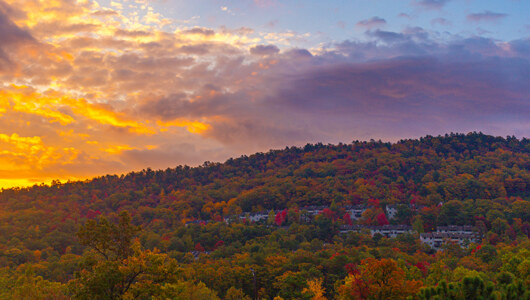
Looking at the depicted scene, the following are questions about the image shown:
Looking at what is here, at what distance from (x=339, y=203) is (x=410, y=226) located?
71.4ft

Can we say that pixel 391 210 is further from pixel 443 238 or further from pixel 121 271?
pixel 121 271

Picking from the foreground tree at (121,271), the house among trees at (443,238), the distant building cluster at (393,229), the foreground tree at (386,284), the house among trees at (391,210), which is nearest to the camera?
the foreground tree at (121,271)

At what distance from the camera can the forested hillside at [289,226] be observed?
27513 mm

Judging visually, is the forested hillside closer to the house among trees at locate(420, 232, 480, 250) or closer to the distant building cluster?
the distant building cluster

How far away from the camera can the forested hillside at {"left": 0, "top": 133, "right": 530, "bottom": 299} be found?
27.5 m

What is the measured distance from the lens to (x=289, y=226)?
97.1m

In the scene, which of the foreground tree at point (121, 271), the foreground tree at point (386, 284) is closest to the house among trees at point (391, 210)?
the foreground tree at point (386, 284)

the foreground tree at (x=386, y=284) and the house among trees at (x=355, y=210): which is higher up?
the house among trees at (x=355, y=210)

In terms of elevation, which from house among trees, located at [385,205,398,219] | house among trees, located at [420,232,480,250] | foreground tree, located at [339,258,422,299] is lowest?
house among trees, located at [420,232,480,250]

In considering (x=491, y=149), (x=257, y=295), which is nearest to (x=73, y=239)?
(x=257, y=295)

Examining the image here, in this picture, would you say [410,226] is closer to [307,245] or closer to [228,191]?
[307,245]

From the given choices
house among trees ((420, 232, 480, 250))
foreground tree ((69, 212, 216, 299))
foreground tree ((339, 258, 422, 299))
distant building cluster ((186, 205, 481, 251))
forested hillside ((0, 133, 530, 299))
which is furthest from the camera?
distant building cluster ((186, 205, 481, 251))

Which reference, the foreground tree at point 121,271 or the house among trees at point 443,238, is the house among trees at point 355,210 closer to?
the house among trees at point 443,238

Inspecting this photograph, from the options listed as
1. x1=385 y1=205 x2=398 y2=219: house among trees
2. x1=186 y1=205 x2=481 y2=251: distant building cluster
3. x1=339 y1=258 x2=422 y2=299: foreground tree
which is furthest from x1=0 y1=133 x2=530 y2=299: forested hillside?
x1=186 y1=205 x2=481 y2=251: distant building cluster
